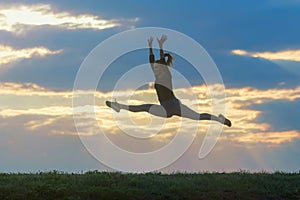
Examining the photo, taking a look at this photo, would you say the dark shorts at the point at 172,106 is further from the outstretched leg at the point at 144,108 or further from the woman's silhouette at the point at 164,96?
the outstretched leg at the point at 144,108

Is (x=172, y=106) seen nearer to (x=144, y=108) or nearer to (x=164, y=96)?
(x=164, y=96)

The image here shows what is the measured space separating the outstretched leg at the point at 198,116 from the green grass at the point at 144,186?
1.90m

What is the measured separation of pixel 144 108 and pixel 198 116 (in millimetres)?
1512

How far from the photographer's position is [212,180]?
20.4 meters

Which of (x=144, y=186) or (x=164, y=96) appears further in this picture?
(x=144, y=186)

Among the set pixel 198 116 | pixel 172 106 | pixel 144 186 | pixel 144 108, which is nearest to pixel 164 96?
pixel 172 106

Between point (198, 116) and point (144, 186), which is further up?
point (198, 116)

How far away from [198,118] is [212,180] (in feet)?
8.08

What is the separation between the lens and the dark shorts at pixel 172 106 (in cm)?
1789

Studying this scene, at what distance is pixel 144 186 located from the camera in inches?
762

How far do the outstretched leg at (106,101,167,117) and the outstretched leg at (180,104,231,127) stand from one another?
559 millimetres

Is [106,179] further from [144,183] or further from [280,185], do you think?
[280,185]

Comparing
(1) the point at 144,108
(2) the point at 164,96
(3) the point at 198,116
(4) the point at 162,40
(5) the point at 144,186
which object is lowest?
(5) the point at 144,186

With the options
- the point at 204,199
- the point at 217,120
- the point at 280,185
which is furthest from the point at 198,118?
the point at 280,185
